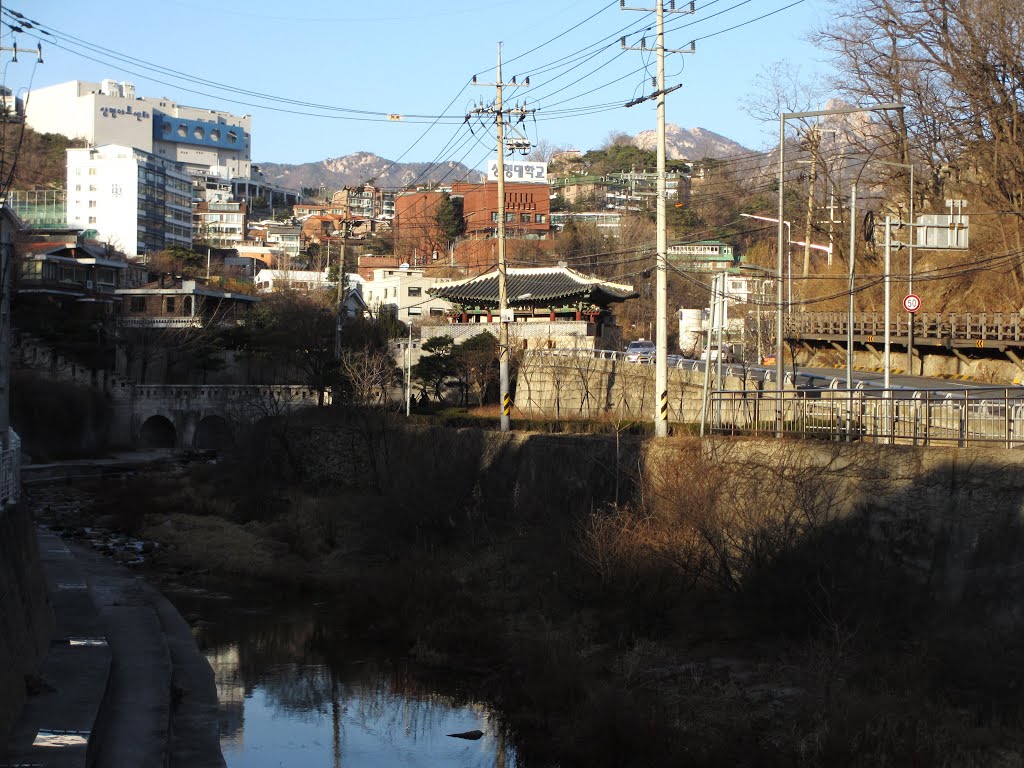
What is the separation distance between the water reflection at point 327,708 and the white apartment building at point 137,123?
5746 inches

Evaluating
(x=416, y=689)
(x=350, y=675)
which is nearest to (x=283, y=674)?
(x=350, y=675)

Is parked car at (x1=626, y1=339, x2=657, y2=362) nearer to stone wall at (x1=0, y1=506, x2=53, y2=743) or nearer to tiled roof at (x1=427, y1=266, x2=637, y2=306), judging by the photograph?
tiled roof at (x1=427, y1=266, x2=637, y2=306)

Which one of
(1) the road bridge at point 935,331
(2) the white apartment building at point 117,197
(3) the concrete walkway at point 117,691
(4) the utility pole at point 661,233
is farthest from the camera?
(2) the white apartment building at point 117,197

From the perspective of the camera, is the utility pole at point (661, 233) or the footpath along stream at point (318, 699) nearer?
the footpath along stream at point (318, 699)

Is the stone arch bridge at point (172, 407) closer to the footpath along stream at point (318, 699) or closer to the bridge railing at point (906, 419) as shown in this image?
the footpath along stream at point (318, 699)

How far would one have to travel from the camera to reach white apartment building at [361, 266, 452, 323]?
7519 cm

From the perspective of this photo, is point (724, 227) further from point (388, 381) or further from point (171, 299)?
point (388, 381)

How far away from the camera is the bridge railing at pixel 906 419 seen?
65.8 ft

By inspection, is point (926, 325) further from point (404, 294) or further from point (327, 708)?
point (404, 294)

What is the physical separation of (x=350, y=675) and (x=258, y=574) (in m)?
10.3

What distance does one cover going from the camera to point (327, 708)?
21.0 m

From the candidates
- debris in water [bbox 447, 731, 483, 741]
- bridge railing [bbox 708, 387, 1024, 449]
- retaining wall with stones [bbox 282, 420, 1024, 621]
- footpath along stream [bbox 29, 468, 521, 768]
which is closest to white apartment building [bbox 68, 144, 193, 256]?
retaining wall with stones [bbox 282, 420, 1024, 621]

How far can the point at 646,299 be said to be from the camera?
7600 cm

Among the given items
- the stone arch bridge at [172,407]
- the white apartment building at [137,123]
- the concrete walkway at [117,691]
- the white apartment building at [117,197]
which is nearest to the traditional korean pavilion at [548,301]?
the stone arch bridge at [172,407]
